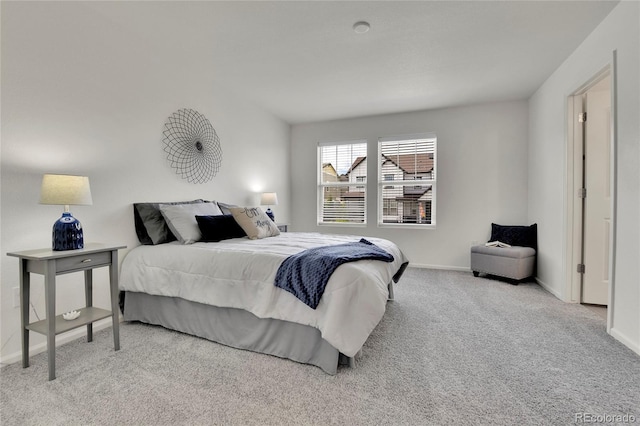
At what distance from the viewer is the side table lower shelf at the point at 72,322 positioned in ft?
5.80

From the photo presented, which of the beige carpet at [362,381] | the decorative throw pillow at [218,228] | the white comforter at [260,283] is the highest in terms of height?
the decorative throw pillow at [218,228]

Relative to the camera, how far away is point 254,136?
437 cm

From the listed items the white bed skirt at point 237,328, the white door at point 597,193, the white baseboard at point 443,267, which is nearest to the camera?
the white bed skirt at point 237,328

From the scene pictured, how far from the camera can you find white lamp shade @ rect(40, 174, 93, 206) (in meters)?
1.77

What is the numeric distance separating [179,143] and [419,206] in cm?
357

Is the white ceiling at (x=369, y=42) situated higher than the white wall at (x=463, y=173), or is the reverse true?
the white ceiling at (x=369, y=42)

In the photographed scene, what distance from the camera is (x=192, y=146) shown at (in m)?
3.25

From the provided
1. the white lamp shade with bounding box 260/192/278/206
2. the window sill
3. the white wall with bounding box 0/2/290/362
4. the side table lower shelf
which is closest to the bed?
the side table lower shelf

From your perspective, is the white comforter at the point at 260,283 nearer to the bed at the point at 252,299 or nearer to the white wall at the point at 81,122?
the bed at the point at 252,299

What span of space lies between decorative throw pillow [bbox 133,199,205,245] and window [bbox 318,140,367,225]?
10.0 feet

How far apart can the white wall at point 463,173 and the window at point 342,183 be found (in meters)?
0.15

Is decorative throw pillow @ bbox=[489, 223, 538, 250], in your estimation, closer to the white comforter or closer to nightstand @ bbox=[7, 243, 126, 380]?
the white comforter

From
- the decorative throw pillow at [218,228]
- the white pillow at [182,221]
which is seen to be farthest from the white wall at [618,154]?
the white pillow at [182,221]

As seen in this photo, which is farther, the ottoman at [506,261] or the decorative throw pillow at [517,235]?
the decorative throw pillow at [517,235]
